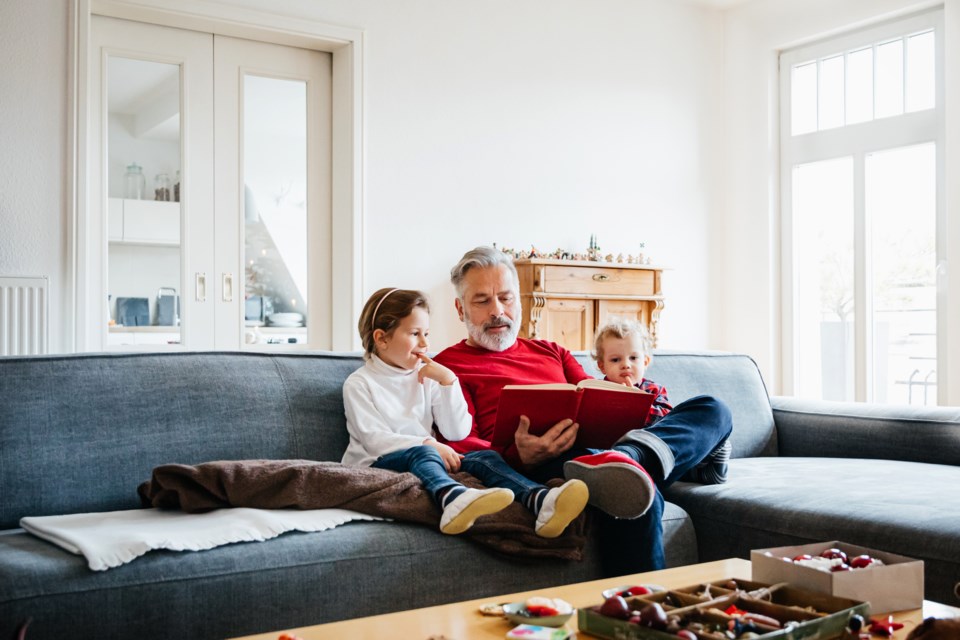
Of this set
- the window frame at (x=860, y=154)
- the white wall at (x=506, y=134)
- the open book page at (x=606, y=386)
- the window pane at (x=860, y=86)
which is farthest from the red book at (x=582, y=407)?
the window pane at (x=860, y=86)

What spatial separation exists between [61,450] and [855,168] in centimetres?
442

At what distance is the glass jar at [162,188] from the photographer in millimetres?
4184

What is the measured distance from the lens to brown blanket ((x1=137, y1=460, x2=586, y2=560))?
1.88m

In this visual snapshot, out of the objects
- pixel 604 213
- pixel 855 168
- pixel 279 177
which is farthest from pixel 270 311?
pixel 855 168

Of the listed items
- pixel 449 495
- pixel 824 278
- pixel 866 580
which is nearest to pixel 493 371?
pixel 449 495

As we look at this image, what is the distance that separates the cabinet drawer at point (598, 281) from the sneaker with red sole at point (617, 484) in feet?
8.95

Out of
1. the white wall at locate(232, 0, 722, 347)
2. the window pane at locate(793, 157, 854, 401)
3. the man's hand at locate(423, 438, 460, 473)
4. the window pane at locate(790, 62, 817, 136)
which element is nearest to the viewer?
the man's hand at locate(423, 438, 460, 473)

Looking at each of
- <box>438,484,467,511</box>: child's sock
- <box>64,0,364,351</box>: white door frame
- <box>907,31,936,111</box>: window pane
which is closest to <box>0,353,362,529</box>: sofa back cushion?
<box>438,484,467,511</box>: child's sock

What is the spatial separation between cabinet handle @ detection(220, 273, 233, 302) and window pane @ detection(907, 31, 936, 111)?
3.54 m

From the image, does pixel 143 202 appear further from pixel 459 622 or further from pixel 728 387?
pixel 459 622

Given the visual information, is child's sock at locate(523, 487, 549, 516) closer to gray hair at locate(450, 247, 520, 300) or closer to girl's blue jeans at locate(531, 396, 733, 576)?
girl's blue jeans at locate(531, 396, 733, 576)

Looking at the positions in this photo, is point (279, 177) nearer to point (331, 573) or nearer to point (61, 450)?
point (61, 450)

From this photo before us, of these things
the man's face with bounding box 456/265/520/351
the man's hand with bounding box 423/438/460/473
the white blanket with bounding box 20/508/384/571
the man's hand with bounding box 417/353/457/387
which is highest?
the man's face with bounding box 456/265/520/351

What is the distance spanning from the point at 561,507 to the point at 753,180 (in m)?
4.16
